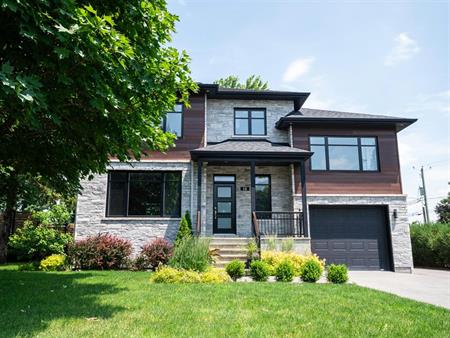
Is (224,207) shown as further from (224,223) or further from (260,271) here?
(260,271)

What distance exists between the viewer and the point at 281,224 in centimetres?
1334

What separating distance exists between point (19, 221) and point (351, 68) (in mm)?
16401

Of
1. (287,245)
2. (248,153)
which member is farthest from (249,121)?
(287,245)

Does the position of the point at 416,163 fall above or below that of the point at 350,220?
above

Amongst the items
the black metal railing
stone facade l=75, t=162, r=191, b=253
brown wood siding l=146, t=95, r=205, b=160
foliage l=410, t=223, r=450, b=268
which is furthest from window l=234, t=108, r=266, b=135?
foliage l=410, t=223, r=450, b=268

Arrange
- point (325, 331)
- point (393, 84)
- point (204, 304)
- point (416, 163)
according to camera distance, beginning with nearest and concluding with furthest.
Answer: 1. point (325, 331)
2. point (204, 304)
3. point (393, 84)
4. point (416, 163)

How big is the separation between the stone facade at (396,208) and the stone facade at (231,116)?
3.20 meters

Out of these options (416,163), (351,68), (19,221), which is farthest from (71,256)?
(416,163)

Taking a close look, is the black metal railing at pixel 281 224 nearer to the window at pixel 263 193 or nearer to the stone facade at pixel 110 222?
the window at pixel 263 193

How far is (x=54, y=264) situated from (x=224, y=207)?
6.78 m

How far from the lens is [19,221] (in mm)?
15531

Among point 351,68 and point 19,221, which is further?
point 19,221

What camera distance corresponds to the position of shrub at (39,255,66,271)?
1077 cm

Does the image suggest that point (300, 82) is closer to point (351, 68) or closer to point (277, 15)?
point (351, 68)
